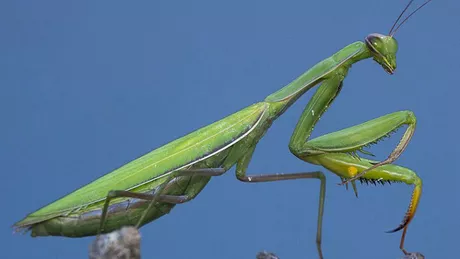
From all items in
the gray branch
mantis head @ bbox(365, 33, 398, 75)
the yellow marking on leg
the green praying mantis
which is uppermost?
mantis head @ bbox(365, 33, 398, 75)

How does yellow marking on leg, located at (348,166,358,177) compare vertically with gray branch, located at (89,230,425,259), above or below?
above

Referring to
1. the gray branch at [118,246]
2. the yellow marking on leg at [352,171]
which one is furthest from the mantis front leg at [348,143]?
the gray branch at [118,246]

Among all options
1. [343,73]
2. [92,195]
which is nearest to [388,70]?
[343,73]

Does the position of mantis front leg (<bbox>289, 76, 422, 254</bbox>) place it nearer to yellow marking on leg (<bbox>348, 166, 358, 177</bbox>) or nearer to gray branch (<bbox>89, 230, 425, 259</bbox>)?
yellow marking on leg (<bbox>348, 166, 358, 177</bbox>)

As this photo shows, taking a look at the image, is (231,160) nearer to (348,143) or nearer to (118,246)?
(348,143)

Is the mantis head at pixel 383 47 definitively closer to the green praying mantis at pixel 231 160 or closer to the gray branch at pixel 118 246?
the green praying mantis at pixel 231 160

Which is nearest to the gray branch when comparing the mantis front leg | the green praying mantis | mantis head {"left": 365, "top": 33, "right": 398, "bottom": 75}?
the green praying mantis
